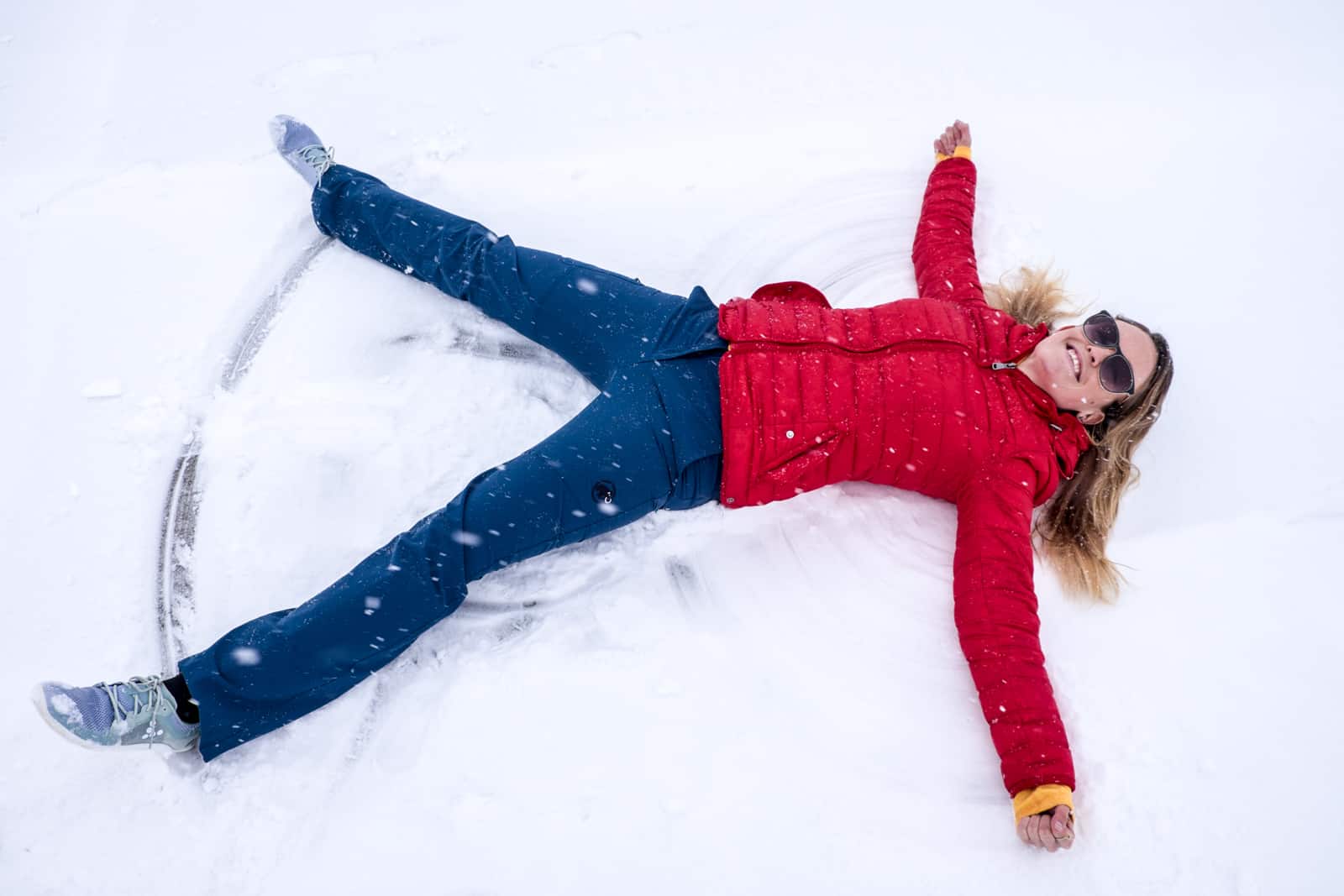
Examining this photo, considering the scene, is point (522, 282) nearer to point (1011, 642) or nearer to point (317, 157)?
point (317, 157)

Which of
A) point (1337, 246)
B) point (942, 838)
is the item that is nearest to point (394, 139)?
point (942, 838)

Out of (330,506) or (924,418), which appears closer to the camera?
(924,418)

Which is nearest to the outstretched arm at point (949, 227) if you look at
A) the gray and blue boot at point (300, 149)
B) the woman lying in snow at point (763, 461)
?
the woman lying in snow at point (763, 461)

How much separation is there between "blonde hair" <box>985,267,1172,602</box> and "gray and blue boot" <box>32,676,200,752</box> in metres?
2.59

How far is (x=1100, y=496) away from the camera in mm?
2611

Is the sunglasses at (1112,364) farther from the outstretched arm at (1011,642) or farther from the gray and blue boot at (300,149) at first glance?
the gray and blue boot at (300,149)

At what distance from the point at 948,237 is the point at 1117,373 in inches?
31.7

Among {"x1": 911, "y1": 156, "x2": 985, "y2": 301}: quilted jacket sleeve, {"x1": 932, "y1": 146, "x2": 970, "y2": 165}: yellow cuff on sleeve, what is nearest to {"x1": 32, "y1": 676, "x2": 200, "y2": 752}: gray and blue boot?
{"x1": 911, "y1": 156, "x2": 985, "y2": 301}: quilted jacket sleeve

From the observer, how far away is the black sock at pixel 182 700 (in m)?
2.17

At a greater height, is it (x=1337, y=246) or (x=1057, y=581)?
(x=1337, y=246)

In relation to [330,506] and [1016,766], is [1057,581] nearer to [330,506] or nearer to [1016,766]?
[1016,766]

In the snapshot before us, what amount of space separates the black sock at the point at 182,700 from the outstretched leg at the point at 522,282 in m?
1.39

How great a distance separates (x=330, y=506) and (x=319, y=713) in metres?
0.62

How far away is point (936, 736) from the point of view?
2445mm
